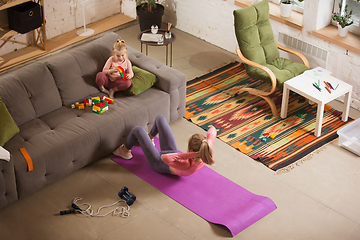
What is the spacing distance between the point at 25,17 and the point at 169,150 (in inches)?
121

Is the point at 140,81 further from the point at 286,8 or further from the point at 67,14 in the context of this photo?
the point at 67,14

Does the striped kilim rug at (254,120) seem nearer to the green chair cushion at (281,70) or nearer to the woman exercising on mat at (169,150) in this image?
the green chair cushion at (281,70)

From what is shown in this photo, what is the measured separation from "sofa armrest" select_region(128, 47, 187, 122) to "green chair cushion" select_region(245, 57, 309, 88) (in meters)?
0.99

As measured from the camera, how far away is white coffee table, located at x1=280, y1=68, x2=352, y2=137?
4867 millimetres

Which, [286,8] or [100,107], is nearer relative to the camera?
[100,107]

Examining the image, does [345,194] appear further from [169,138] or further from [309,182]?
[169,138]

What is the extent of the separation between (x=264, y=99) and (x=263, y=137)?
0.80 meters

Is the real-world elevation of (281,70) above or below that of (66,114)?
above

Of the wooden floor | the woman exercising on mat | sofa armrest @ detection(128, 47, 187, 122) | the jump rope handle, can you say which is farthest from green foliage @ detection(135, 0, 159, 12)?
the jump rope handle

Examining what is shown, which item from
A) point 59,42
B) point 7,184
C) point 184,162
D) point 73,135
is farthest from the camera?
point 59,42

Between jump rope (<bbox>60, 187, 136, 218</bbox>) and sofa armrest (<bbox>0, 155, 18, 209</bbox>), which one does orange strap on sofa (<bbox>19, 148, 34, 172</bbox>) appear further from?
jump rope (<bbox>60, 187, 136, 218</bbox>)

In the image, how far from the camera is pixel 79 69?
4738mm

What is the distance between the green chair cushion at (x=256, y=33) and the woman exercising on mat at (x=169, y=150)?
1757mm

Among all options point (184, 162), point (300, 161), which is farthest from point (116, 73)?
point (300, 161)
